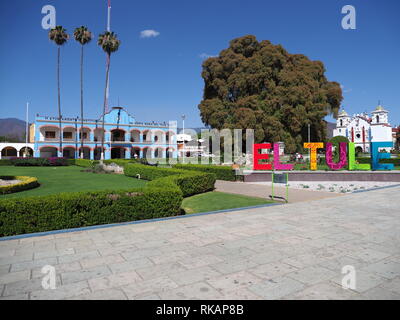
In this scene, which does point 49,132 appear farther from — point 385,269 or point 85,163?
point 385,269

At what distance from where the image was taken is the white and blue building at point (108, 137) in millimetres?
44125

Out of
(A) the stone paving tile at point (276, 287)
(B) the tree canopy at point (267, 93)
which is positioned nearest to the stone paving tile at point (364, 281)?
(A) the stone paving tile at point (276, 287)

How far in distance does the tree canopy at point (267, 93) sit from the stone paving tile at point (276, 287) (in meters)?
26.2

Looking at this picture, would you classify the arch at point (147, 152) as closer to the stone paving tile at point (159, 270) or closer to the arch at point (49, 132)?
the arch at point (49, 132)

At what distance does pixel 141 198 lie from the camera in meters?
8.00

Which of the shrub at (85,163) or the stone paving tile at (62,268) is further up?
the shrub at (85,163)

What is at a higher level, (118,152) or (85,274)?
(118,152)

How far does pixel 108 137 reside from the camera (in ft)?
160

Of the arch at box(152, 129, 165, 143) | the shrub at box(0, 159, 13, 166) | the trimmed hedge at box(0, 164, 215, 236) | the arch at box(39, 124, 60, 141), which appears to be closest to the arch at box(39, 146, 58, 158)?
the arch at box(39, 124, 60, 141)

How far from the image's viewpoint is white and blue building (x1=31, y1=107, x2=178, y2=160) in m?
44.1

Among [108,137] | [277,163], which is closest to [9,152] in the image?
[108,137]

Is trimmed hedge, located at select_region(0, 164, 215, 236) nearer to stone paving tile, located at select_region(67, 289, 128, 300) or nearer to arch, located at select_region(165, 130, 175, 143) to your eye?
stone paving tile, located at select_region(67, 289, 128, 300)

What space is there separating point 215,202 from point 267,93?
24.6m

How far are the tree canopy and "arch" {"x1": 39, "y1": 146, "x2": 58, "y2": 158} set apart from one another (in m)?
27.5
